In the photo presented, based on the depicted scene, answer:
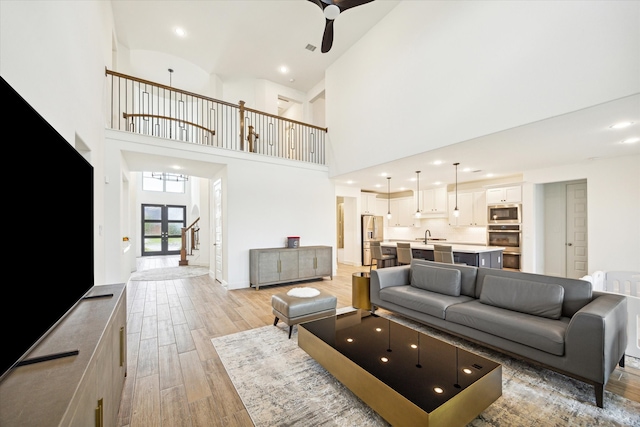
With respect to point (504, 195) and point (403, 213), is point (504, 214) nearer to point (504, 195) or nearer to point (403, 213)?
point (504, 195)

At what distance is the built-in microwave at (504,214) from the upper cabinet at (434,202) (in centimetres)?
138

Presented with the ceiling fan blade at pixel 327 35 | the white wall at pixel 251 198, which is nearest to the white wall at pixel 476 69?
the white wall at pixel 251 198

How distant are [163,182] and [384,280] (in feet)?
37.3

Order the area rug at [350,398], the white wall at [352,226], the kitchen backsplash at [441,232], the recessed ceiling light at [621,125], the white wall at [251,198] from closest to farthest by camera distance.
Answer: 1. the area rug at [350,398]
2. the recessed ceiling light at [621,125]
3. the white wall at [251,198]
4. the kitchen backsplash at [441,232]
5. the white wall at [352,226]

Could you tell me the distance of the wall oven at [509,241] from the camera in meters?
6.11

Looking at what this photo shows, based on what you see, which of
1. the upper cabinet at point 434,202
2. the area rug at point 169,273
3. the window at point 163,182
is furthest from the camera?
the window at point 163,182

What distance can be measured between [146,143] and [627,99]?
6552 mm

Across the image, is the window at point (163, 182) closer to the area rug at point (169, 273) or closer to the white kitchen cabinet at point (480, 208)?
the area rug at point (169, 273)

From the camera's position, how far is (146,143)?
4691 millimetres

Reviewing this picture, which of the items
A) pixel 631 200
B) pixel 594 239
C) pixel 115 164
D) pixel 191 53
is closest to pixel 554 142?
pixel 631 200

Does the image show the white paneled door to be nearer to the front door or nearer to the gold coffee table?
the gold coffee table

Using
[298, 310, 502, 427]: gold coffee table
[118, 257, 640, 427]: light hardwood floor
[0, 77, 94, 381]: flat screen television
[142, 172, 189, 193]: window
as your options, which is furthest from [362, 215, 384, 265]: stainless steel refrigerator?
[142, 172, 189, 193]: window

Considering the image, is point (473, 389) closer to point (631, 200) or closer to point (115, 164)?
point (631, 200)

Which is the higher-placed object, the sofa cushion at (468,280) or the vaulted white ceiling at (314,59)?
the vaulted white ceiling at (314,59)
